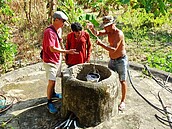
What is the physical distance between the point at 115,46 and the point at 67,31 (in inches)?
169

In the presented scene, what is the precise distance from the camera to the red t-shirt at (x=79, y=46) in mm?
4349

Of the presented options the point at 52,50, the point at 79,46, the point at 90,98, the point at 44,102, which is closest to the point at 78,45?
the point at 79,46

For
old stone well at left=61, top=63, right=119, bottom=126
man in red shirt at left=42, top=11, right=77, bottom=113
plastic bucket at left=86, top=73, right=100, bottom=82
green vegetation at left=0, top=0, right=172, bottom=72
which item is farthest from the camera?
green vegetation at left=0, top=0, right=172, bottom=72

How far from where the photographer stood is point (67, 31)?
320 inches

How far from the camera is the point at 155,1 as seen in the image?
1669 mm

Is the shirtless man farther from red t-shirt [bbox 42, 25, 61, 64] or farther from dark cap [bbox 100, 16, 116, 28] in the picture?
red t-shirt [bbox 42, 25, 61, 64]

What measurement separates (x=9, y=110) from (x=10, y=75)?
1.35m

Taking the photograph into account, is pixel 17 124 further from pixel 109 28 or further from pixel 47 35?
pixel 109 28

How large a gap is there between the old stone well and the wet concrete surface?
0.55 feet

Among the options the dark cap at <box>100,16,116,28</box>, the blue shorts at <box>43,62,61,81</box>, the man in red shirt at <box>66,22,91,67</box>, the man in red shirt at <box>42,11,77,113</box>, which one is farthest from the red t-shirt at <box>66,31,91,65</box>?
the dark cap at <box>100,16,116,28</box>

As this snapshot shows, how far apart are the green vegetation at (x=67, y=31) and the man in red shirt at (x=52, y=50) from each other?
2137 millimetres

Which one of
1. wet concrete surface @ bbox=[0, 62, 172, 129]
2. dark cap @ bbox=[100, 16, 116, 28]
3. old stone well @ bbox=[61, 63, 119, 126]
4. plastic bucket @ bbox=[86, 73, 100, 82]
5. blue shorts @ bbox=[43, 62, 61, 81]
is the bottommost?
wet concrete surface @ bbox=[0, 62, 172, 129]

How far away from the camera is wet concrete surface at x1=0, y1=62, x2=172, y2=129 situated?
4.00 m

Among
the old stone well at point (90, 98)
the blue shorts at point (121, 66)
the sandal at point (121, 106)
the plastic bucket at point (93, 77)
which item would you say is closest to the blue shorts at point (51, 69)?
the old stone well at point (90, 98)
